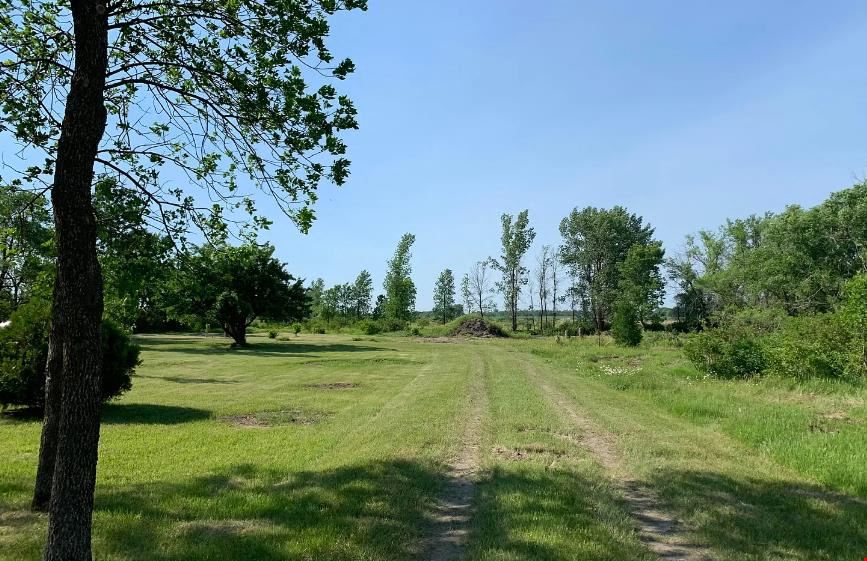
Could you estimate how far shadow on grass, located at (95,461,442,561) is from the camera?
4.66 meters

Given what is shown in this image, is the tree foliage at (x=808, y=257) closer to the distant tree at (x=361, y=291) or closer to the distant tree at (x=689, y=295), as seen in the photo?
the distant tree at (x=689, y=295)

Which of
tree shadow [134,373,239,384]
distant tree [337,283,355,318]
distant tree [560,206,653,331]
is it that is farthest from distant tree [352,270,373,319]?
tree shadow [134,373,239,384]

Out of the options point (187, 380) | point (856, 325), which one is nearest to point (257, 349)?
point (187, 380)

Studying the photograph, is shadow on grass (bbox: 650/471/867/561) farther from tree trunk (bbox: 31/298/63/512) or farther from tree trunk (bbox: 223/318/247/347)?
tree trunk (bbox: 223/318/247/347)

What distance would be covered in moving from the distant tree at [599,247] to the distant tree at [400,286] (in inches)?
938

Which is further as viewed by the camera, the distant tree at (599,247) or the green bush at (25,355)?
the distant tree at (599,247)

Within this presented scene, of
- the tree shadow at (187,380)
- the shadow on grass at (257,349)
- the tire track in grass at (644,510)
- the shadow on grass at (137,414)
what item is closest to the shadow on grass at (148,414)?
the shadow on grass at (137,414)

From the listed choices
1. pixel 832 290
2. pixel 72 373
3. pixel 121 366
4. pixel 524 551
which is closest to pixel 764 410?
pixel 524 551

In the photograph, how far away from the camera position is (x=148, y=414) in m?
12.6

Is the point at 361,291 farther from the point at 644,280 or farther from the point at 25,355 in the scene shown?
the point at 25,355

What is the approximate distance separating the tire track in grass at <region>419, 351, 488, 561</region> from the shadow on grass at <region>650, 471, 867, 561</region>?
7.19 ft

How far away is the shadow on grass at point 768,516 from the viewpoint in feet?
16.0

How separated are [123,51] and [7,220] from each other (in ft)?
7.10

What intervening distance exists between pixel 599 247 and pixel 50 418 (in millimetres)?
81705
